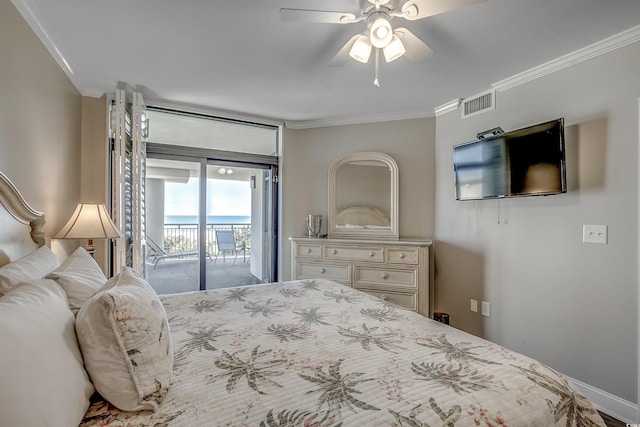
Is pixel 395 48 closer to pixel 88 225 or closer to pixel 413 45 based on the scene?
pixel 413 45

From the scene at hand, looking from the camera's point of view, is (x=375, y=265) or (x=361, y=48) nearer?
(x=361, y=48)

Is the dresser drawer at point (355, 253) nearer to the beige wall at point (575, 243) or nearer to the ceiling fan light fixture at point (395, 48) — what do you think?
the beige wall at point (575, 243)

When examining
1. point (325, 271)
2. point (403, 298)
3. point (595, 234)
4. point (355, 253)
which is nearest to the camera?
point (595, 234)

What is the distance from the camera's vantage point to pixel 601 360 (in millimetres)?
2012

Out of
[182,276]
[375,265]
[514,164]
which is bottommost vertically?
[182,276]

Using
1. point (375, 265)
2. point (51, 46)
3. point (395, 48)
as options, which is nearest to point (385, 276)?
point (375, 265)

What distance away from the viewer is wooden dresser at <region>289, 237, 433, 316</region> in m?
3.10

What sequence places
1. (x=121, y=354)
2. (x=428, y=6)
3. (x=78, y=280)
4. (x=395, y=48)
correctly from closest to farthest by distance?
(x=121, y=354) < (x=78, y=280) < (x=428, y=6) < (x=395, y=48)

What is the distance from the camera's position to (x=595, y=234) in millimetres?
2059

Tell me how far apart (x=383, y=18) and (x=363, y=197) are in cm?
232

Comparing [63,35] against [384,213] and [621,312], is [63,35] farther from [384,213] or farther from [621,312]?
[621,312]

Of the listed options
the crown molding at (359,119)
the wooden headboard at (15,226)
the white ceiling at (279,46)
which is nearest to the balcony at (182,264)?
the white ceiling at (279,46)

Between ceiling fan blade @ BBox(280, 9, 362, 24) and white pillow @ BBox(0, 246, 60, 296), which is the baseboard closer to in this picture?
ceiling fan blade @ BBox(280, 9, 362, 24)

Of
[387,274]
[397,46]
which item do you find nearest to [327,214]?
[387,274]
